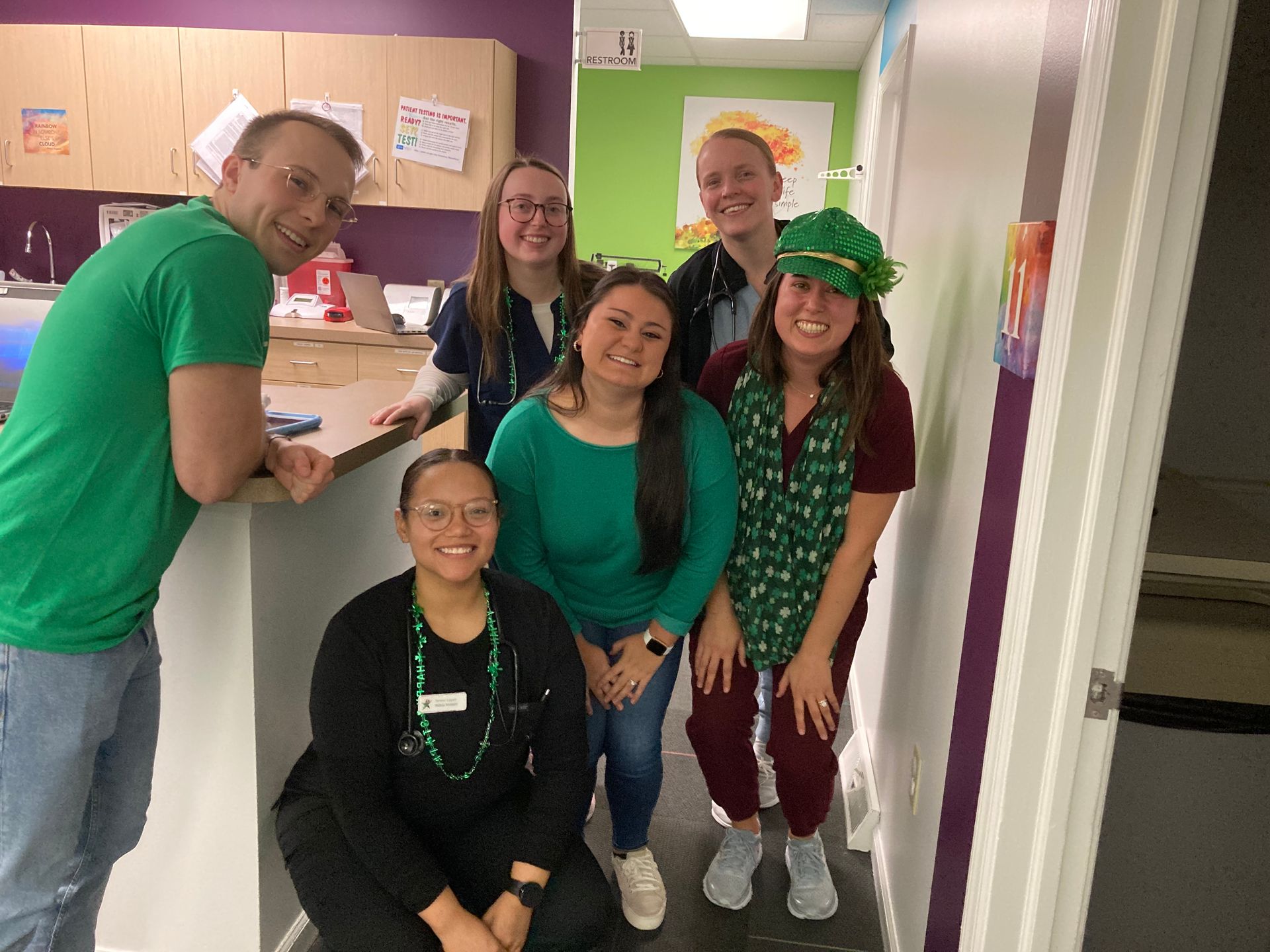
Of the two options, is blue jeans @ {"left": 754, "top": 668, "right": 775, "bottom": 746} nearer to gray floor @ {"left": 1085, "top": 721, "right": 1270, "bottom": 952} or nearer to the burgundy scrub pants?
the burgundy scrub pants

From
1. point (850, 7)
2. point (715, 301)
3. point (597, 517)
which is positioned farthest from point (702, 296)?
point (850, 7)

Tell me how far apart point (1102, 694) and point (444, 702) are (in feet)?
3.13

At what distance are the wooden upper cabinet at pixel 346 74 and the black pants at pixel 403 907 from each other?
10.2 feet

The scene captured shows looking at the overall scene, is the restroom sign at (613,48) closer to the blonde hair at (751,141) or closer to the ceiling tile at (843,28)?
the blonde hair at (751,141)

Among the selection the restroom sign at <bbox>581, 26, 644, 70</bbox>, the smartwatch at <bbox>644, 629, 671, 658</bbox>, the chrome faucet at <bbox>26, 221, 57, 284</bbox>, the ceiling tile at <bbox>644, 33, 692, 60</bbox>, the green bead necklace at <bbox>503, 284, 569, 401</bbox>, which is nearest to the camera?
the smartwatch at <bbox>644, 629, 671, 658</bbox>

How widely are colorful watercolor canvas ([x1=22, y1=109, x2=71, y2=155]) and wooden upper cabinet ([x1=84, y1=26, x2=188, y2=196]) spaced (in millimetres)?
136

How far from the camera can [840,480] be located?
1.71 metres

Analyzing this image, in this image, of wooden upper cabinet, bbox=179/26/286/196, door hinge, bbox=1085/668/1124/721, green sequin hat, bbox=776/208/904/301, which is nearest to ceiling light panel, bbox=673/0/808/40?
wooden upper cabinet, bbox=179/26/286/196

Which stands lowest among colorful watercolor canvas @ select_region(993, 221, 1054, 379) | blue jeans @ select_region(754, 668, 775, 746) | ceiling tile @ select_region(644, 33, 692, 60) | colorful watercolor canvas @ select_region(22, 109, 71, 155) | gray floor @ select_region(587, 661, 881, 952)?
gray floor @ select_region(587, 661, 881, 952)

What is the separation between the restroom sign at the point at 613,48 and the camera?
11.2 feet

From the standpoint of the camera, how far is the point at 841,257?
5.22 feet

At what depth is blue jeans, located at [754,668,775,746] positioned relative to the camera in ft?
7.51

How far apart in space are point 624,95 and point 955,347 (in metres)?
5.34

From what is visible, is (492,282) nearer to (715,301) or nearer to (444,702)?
(715,301)
